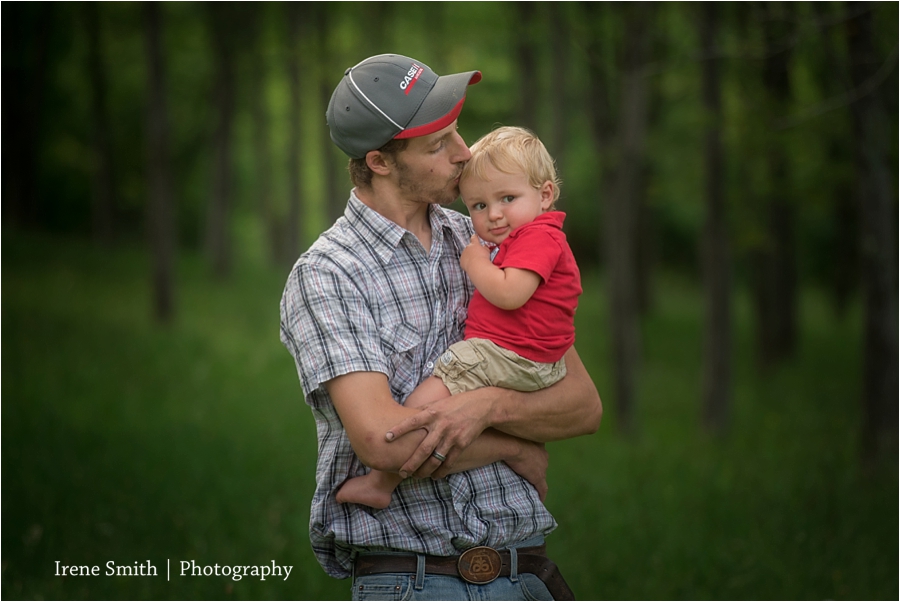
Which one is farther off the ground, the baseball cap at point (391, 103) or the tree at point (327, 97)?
the tree at point (327, 97)

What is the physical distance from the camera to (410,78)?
2.65 metres

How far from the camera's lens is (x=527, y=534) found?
276 centimetres

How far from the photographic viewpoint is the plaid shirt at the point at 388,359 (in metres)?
2.55

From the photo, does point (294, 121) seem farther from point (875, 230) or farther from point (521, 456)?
point (521, 456)

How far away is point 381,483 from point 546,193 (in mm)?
1079

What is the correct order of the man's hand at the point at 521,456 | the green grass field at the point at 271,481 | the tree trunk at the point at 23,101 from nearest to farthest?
1. the man's hand at the point at 521,456
2. the green grass field at the point at 271,481
3. the tree trunk at the point at 23,101

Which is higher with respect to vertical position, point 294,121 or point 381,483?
point 294,121

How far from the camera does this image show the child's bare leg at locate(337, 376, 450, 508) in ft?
8.52

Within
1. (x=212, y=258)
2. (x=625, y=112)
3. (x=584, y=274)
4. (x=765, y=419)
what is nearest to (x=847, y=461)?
(x=765, y=419)

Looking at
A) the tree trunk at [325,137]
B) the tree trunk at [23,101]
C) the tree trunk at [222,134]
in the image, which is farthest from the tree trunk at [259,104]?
the tree trunk at [23,101]

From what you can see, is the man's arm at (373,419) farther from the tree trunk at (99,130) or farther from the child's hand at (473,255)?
the tree trunk at (99,130)

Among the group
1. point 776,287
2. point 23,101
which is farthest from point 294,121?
point 776,287

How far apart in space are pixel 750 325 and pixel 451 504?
17.7 m

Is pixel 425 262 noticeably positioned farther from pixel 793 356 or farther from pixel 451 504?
pixel 793 356
